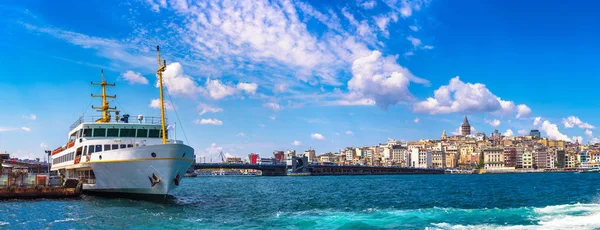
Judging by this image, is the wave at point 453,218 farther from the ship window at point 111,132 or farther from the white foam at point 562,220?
the ship window at point 111,132

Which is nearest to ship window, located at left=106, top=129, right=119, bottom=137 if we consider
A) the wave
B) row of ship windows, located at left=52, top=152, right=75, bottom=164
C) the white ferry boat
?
the white ferry boat

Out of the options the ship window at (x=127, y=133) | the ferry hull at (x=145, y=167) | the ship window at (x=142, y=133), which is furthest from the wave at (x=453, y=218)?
the ship window at (x=127, y=133)

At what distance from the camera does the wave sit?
29.9 metres

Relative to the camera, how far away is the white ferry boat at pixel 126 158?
41.8m

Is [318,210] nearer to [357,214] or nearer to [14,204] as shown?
[357,214]

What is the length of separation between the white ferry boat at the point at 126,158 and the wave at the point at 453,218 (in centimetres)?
986

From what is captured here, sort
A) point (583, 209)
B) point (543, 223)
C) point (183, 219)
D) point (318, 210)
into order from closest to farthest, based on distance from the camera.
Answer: point (543, 223) → point (183, 219) → point (583, 209) → point (318, 210)

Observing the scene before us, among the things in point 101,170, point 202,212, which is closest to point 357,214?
point 202,212

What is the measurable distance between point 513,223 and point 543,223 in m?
1.54

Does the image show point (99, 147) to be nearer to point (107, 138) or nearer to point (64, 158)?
point (107, 138)

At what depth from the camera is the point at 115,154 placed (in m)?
43.3

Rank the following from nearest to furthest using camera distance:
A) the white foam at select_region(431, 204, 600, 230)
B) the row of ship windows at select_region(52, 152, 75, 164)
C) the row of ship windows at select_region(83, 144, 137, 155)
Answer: the white foam at select_region(431, 204, 600, 230)
the row of ship windows at select_region(83, 144, 137, 155)
the row of ship windows at select_region(52, 152, 75, 164)

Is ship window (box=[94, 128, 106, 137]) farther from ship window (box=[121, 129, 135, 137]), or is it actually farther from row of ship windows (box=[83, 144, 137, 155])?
row of ship windows (box=[83, 144, 137, 155])

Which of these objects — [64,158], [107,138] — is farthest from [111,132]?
[64,158]
